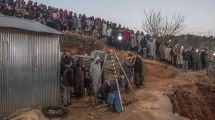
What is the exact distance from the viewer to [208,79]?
23203mm

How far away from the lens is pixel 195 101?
18734 mm

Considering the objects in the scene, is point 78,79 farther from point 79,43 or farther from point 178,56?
point 178,56

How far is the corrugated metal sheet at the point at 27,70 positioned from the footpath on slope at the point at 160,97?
158cm

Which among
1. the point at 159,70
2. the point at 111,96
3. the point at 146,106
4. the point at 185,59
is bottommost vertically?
the point at 146,106

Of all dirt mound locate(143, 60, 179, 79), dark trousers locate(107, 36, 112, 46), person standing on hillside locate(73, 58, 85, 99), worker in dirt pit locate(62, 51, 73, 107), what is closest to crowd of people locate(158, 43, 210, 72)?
dirt mound locate(143, 60, 179, 79)

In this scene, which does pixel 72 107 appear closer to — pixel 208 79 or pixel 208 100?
pixel 208 100

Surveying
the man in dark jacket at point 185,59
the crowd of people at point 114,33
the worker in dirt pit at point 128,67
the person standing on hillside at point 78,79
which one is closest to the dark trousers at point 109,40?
the crowd of people at point 114,33

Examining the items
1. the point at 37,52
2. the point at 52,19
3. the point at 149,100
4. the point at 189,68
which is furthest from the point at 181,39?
the point at 37,52

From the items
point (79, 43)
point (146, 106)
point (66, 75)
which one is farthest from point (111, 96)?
point (79, 43)

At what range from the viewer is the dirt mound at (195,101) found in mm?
16438

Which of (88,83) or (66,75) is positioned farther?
(88,83)

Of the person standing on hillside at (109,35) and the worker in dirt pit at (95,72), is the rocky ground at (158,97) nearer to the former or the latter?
the person standing on hillside at (109,35)

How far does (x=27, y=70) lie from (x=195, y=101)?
1064 cm

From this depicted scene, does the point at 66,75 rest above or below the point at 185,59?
below
